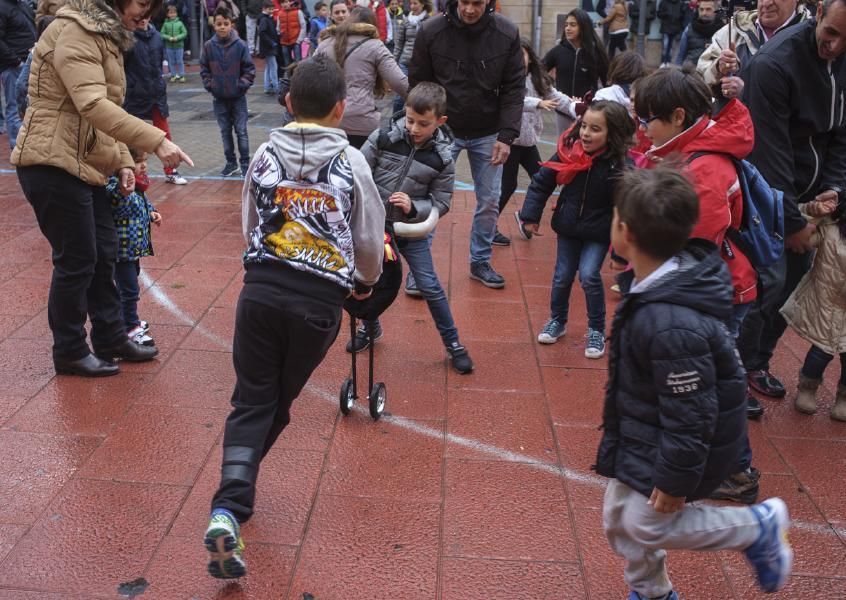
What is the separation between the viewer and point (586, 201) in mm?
4859

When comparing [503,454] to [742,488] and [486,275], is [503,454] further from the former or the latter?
[486,275]

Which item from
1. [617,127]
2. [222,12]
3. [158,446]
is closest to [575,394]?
[617,127]

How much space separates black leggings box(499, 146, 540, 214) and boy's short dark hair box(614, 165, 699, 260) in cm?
416

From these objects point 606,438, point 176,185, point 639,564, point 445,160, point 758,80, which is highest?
point 758,80

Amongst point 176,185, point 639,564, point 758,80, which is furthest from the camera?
point 176,185

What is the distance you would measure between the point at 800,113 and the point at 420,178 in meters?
1.84

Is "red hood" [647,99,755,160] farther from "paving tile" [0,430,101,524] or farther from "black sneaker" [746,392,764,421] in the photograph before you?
"paving tile" [0,430,101,524]

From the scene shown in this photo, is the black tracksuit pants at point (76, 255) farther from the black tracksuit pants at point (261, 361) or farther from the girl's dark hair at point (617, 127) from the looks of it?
the girl's dark hair at point (617, 127)

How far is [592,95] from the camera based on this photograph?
699cm

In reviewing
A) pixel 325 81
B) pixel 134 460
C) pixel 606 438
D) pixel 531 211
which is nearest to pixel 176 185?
pixel 531 211

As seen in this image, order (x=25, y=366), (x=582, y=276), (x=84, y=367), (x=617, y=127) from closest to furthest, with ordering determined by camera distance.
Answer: (x=84, y=367) → (x=25, y=366) → (x=617, y=127) → (x=582, y=276)

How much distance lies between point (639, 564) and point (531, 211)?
267cm

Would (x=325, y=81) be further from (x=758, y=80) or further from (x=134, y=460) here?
(x=758, y=80)

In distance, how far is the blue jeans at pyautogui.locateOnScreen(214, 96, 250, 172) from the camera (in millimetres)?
9133
